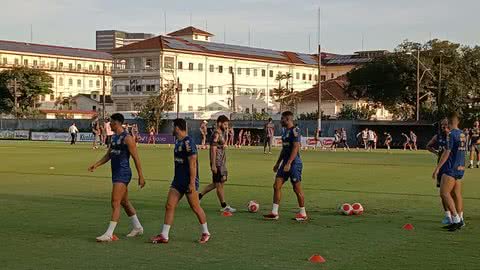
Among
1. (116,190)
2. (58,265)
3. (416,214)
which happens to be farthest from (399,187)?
(58,265)

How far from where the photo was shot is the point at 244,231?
12.0 meters

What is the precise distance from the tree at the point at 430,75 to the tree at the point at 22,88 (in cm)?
5305

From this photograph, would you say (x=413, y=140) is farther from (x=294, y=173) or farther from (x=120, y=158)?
(x=120, y=158)

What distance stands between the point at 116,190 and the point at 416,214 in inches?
255

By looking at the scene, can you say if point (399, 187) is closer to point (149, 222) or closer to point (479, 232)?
point (479, 232)

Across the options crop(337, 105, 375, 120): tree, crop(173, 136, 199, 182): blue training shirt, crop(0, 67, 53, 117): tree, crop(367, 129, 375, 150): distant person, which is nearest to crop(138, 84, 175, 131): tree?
crop(337, 105, 375, 120): tree

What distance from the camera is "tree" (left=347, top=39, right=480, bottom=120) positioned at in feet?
243

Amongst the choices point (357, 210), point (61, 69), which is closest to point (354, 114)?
point (357, 210)

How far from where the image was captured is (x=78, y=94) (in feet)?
431

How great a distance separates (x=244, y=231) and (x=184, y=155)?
201cm

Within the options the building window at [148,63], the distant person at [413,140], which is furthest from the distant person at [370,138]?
the building window at [148,63]

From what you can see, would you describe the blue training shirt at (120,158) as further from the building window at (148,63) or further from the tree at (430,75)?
the building window at (148,63)

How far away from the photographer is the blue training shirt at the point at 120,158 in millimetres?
11023

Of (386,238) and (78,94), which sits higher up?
(78,94)
